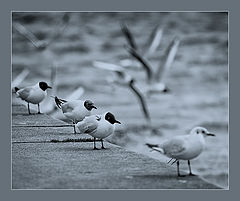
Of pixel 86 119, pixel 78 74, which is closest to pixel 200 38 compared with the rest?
pixel 78 74

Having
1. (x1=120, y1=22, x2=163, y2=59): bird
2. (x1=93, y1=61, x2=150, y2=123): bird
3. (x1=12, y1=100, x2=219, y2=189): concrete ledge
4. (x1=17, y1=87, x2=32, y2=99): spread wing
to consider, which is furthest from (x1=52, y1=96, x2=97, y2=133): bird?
(x1=120, y1=22, x2=163, y2=59): bird

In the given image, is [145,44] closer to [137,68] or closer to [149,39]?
[149,39]

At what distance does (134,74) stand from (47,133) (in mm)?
1992

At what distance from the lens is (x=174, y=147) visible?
7.95 m

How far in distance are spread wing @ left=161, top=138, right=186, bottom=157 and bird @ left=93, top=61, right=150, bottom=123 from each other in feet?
8.69

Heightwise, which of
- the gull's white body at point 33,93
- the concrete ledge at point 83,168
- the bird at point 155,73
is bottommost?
the concrete ledge at point 83,168

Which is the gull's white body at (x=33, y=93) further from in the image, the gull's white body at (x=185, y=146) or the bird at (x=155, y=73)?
the gull's white body at (x=185, y=146)

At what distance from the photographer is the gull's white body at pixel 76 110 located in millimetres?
9281

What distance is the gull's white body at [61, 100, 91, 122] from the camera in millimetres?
9281

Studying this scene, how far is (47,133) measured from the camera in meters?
9.54

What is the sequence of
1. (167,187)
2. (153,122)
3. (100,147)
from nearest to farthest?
(167,187) < (100,147) < (153,122)

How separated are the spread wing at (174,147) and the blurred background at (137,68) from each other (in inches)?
68.5

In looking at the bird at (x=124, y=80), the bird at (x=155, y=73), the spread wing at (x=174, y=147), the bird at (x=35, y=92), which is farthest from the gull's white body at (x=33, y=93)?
the spread wing at (x=174, y=147)

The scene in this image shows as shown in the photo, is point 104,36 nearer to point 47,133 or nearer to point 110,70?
point 110,70
